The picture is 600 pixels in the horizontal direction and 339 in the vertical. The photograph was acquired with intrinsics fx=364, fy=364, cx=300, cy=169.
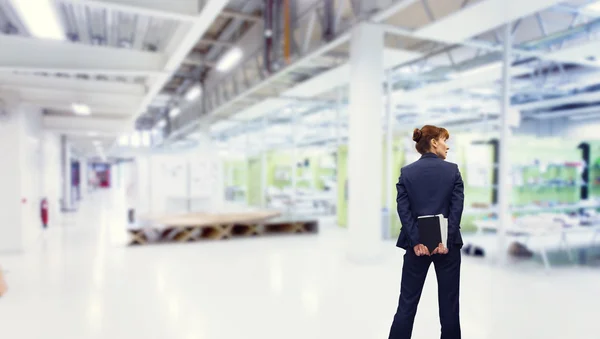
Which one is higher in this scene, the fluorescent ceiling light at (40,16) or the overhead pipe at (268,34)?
the overhead pipe at (268,34)

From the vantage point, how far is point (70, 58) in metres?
4.52

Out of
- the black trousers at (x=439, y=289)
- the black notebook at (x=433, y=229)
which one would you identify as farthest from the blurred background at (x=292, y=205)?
the black notebook at (x=433, y=229)

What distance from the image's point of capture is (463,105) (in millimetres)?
10664

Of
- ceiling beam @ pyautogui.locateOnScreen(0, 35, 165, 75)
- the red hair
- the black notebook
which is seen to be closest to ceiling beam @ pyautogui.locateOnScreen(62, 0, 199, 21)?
ceiling beam @ pyautogui.locateOnScreen(0, 35, 165, 75)

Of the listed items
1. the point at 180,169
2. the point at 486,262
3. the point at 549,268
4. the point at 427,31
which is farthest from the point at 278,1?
the point at 549,268

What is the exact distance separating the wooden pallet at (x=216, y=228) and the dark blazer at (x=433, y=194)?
5302 millimetres

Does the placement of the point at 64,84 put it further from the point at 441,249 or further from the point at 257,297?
the point at 441,249

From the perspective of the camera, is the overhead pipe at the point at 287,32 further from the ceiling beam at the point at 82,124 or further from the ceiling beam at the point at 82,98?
the ceiling beam at the point at 82,124

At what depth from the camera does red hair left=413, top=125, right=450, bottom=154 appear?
1.79 metres

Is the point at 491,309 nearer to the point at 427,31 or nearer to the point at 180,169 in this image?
the point at 427,31

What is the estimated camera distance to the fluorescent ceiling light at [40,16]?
3109 millimetres

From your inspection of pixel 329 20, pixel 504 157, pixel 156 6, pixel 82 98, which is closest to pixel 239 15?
pixel 329 20

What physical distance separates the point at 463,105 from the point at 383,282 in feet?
26.7

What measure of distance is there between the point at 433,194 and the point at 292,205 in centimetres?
906
